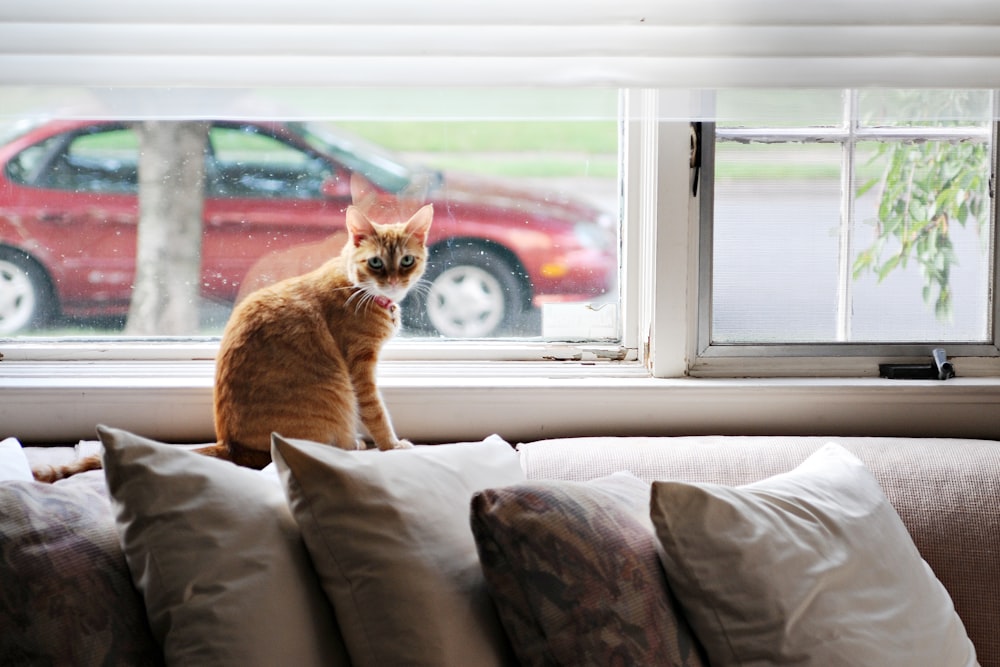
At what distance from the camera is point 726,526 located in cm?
112

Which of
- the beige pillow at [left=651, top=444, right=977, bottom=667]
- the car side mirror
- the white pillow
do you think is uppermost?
the car side mirror

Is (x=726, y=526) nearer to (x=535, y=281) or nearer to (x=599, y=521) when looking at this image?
(x=599, y=521)

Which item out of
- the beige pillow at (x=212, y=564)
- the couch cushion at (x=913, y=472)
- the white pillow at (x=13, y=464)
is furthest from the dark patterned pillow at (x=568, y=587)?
the white pillow at (x=13, y=464)

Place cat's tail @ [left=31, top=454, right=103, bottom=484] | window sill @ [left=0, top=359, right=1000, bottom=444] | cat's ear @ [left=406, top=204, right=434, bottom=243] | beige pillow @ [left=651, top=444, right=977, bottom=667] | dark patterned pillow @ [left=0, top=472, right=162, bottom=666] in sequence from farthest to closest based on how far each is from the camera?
1. window sill @ [left=0, top=359, right=1000, bottom=444]
2. cat's ear @ [left=406, top=204, right=434, bottom=243]
3. cat's tail @ [left=31, top=454, right=103, bottom=484]
4. beige pillow @ [left=651, top=444, right=977, bottom=667]
5. dark patterned pillow @ [left=0, top=472, right=162, bottom=666]

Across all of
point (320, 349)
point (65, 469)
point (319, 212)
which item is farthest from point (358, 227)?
point (65, 469)

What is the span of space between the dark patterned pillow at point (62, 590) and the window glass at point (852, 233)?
1.24m

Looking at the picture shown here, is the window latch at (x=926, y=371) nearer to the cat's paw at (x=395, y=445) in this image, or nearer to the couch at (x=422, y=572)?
the couch at (x=422, y=572)

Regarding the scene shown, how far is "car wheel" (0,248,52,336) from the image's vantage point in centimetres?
187

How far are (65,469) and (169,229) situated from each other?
661 mm

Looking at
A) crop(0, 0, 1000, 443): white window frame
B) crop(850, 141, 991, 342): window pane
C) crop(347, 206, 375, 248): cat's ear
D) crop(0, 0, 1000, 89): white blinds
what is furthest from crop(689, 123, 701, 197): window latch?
crop(347, 206, 375, 248): cat's ear

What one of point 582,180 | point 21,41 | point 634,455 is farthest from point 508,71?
point 21,41

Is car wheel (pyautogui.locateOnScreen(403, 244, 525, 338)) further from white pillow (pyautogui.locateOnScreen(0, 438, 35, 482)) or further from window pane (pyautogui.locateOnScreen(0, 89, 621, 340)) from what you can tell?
white pillow (pyautogui.locateOnScreen(0, 438, 35, 482))

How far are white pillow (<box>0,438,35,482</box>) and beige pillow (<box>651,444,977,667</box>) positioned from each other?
85 centimetres

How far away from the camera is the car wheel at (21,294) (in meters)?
1.87
